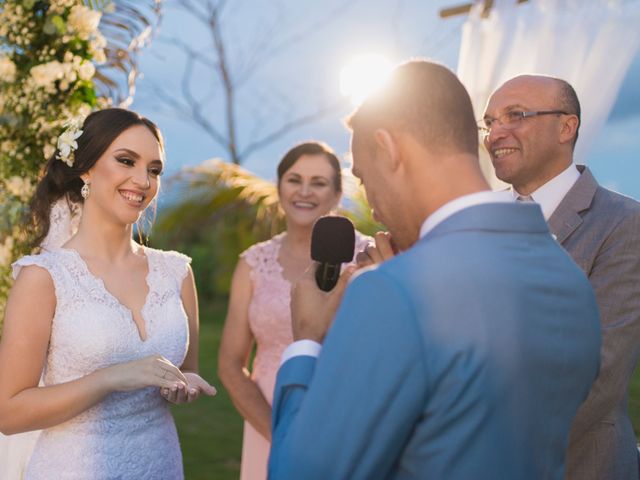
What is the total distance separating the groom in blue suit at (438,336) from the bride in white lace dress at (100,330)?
137 cm

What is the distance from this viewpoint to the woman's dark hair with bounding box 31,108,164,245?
3.14 meters

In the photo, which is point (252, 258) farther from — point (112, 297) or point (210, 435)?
point (210, 435)

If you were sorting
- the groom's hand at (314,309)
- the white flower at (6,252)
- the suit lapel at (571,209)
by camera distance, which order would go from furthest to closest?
the white flower at (6,252) < the suit lapel at (571,209) < the groom's hand at (314,309)

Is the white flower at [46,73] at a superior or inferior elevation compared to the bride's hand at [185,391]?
superior

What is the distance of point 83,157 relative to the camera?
317cm

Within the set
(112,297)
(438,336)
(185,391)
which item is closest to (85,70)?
(112,297)

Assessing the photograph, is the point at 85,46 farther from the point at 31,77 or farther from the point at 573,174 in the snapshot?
the point at 573,174

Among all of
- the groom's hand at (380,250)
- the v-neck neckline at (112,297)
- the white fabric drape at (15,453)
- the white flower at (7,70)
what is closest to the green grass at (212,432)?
the white fabric drape at (15,453)

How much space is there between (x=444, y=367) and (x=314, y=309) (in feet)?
1.45

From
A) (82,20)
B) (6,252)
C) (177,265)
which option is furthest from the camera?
(6,252)

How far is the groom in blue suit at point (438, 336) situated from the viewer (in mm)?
1411

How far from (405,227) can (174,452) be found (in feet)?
6.47

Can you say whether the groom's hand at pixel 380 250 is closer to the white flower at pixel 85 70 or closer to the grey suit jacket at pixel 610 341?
the grey suit jacket at pixel 610 341

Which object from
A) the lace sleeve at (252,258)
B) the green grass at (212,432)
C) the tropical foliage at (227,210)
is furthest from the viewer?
the tropical foliage at (227,210)
